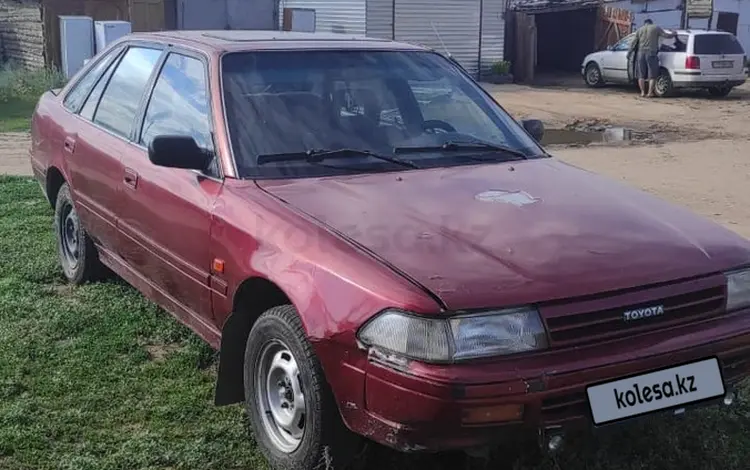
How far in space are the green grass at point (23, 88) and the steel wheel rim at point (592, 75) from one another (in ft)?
44.6

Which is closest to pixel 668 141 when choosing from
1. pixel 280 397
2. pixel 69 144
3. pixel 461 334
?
pixel 69 144

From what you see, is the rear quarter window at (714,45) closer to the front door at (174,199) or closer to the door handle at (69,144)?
the door handle at (69,144)

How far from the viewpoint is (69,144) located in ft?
18.5

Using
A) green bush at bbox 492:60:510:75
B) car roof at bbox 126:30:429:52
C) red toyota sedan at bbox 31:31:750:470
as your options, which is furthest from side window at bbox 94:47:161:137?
green bush at bbox 492:60:510:75

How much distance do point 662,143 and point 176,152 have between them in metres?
12.0

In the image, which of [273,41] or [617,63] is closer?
[273,41]

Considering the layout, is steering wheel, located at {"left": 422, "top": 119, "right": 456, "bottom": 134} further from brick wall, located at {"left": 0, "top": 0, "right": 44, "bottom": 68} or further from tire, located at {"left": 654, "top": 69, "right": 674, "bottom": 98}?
tire, located at {"left": 654, "top": 69, "right": 674, "bottom": 98}

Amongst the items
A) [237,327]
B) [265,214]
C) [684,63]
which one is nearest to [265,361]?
[237,327]

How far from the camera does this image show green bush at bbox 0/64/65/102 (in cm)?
1712

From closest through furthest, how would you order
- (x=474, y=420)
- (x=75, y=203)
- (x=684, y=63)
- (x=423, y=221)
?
1. (x=474, y=420)
2. (x=423, y=221)
3. (x=75, y=203)
4. (x=684, y=63)

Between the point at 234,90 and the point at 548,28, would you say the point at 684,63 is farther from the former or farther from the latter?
the point at 234,90

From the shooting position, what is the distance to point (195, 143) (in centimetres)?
407

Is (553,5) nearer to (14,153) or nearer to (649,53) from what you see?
(649,53)

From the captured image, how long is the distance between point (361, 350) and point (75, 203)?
10.5ft
